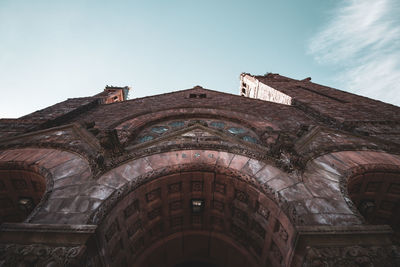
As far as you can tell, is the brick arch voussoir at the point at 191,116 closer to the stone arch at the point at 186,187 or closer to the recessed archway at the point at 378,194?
the recessed archway at the point at 378,194

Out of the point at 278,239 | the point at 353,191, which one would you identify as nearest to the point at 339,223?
the point at 278,239

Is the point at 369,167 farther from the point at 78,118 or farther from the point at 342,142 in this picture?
the point at 78,118

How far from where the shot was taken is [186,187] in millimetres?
4496

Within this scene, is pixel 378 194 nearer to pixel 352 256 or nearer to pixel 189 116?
pixel 352 256

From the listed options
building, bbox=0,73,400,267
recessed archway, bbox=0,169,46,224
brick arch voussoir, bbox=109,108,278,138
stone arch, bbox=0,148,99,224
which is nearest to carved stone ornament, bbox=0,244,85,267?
building, bbox=0,73,400,267

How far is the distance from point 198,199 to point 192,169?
79cm

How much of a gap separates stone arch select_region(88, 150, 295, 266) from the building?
23mm

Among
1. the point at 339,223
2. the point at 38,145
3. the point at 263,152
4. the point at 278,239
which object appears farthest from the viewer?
the point at 38,145

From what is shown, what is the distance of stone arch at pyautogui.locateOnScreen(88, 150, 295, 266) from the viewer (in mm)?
3371

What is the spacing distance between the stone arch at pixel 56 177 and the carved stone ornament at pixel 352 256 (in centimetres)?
329

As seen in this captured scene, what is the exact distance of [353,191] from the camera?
4.66 m

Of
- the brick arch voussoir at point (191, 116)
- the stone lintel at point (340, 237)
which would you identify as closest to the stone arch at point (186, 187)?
the stone lintel at point (340, 237)

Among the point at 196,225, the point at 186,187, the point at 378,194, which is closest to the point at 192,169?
the point at 186,187

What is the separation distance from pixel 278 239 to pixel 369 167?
2.88 meters
